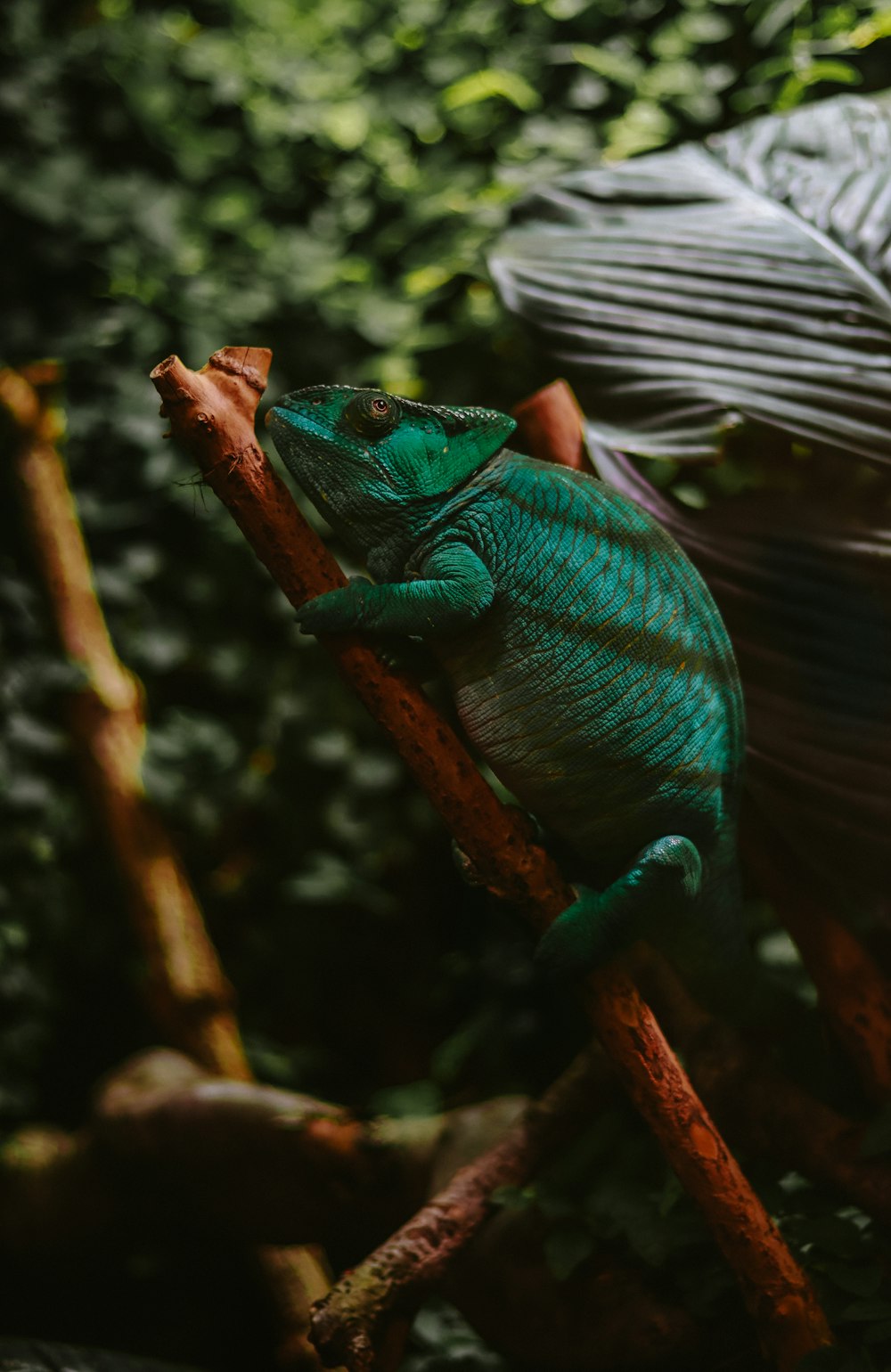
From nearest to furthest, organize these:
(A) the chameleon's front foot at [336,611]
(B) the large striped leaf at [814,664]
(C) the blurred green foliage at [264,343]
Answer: (A) the chameleon's front foot at [336,611], (B) the large striped leaf at [814,664], (C) the blurred green foliage at [264,343]

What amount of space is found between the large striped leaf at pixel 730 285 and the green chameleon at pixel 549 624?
310 millimetres

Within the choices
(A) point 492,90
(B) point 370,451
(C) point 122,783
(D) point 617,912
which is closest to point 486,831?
(D) point 617,912

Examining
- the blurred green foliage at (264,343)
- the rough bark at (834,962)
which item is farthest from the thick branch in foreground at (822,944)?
the blurred green foliage at (264,343)

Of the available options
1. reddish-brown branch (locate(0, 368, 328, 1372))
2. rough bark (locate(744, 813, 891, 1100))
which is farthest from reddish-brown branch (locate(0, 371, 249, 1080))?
rough bark (locate(744, 813, 891, 1100))

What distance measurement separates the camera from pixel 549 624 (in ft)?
3.12

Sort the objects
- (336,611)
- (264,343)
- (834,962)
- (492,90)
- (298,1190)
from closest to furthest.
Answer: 1. (336,611)
2. (834,962)
3. (298,1190)
4. (492,90)
5. (264,343)

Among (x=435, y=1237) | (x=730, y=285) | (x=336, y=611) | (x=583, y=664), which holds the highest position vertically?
(x=730, y=285)

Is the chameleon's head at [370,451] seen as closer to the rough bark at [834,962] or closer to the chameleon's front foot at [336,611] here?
the chameleon's front foot at [336,611]

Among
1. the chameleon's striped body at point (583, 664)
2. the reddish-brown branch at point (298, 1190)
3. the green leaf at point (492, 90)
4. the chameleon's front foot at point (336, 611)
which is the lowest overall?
the reddish-brown branch at point (298, 1190)

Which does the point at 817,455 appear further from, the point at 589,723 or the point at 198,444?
the point at 198,444

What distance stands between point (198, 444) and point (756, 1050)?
3.04 ft

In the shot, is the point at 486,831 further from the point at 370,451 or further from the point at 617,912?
the point at 370,451

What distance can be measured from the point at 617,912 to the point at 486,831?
0.47 feet

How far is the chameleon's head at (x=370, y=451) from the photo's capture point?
3.04 feet
